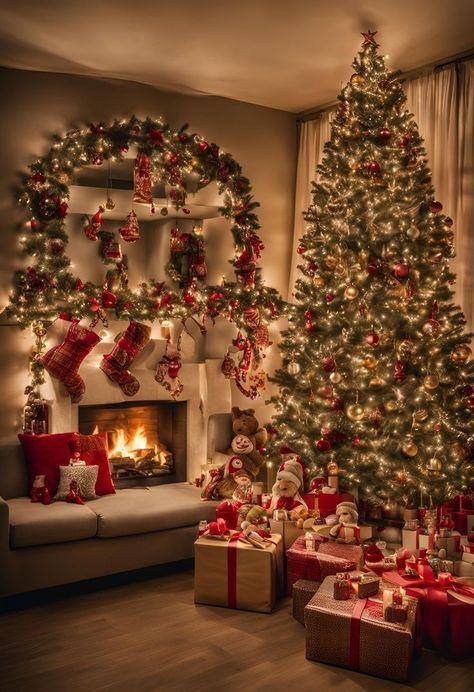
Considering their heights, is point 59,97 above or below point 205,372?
above

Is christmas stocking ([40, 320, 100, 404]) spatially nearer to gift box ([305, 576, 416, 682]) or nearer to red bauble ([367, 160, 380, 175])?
red bauble ([367, 160, 380, 175])

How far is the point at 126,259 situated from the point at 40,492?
181cm

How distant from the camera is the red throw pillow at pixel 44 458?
4164 mm

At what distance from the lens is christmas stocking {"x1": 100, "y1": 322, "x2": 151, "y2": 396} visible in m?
4.68

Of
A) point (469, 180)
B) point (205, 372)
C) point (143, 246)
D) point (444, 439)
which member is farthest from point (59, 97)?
point (444, 439)

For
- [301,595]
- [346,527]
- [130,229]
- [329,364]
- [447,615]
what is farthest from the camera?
[130,229]

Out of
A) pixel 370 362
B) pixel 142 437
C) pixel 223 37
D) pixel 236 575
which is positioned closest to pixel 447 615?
pixel 236 575

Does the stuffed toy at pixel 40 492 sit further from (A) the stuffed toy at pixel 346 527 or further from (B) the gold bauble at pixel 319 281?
(B) the gold bauble at pixel 319 281

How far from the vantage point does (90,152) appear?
15.3 feet

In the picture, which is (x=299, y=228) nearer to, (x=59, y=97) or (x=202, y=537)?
(x=59, y=97)

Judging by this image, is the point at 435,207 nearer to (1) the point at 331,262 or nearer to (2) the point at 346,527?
(1) the point at 331,262

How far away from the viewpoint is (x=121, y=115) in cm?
493

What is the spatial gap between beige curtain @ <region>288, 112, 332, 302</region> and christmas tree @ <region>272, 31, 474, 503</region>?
1.24 meters

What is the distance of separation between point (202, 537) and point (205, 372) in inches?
66.7
